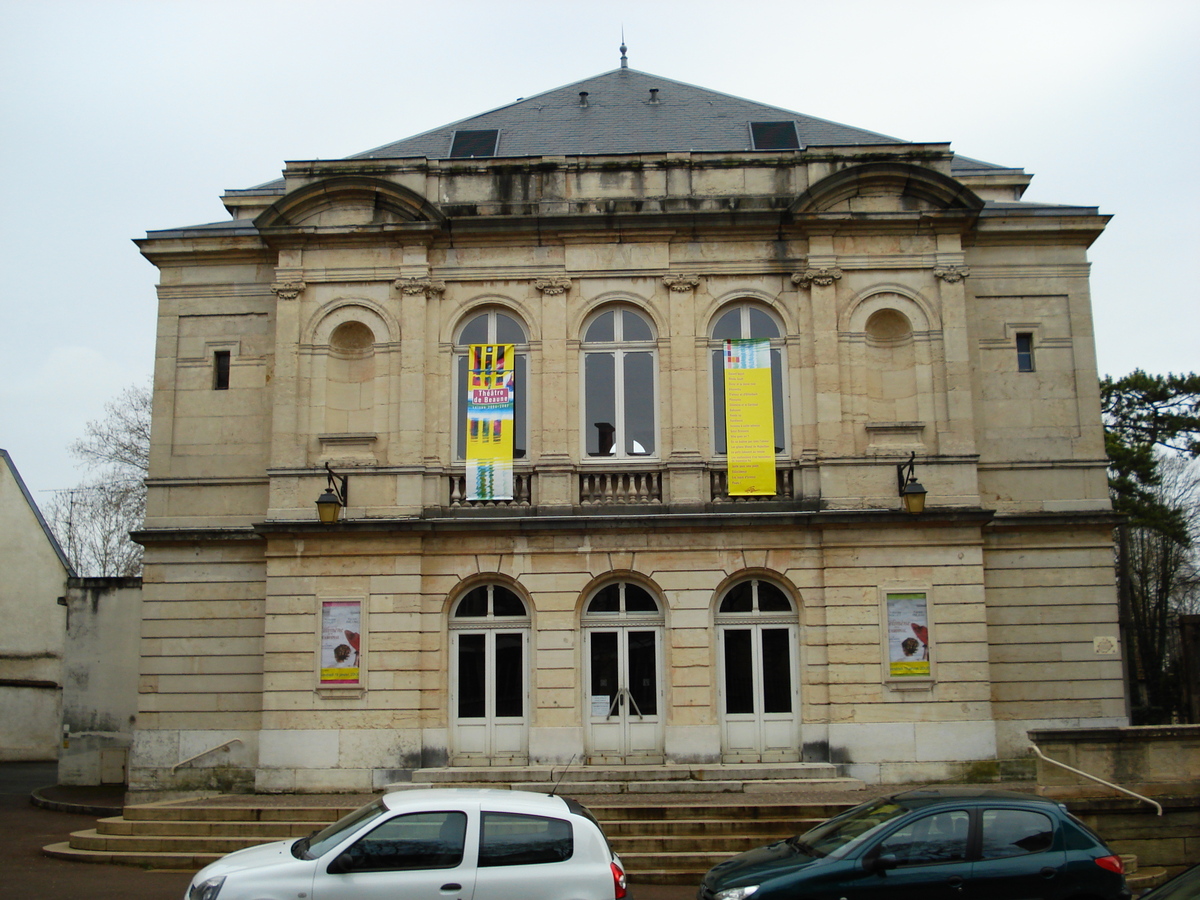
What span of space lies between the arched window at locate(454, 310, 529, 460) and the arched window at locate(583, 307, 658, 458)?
1.07m

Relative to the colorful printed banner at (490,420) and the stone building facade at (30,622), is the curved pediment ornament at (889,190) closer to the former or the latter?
the colorful printed banner at (490,420)

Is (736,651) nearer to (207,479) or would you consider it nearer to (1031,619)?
(1031,619)

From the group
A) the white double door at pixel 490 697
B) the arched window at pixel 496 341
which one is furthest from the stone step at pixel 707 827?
the arched window at pixel 496 341

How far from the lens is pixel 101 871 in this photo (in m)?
14.2

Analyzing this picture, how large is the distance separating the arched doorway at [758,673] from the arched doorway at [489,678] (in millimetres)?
3370

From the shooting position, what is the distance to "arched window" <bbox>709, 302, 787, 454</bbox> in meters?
19.1

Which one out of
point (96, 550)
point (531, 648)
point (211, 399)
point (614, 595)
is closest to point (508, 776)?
point (531, 648)

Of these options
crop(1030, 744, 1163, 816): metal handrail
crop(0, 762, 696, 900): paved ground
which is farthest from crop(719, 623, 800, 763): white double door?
crop(1030, 744, 1163, 816): metal handrail

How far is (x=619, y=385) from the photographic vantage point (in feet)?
63.5

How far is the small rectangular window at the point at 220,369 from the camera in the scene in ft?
66.6

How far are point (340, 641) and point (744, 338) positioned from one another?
869 centimetres

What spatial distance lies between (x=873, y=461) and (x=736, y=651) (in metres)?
3.96

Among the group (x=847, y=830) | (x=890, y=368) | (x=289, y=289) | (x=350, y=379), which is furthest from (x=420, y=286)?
(x=847, y=830)

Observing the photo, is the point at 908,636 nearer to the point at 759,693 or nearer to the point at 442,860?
the point at 759,693
